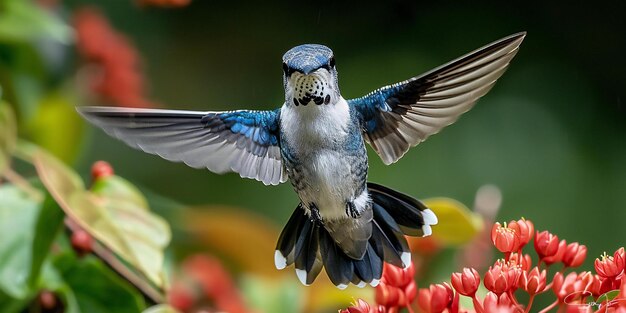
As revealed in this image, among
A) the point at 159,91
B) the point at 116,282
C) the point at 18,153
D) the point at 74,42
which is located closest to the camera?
the point at 116,282

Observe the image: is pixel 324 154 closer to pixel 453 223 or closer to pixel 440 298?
pixel 440 298

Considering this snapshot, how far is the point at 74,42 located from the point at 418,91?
57.6 inches

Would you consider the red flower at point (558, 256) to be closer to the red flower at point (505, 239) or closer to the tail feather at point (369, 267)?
the red flower at point (505, 239)

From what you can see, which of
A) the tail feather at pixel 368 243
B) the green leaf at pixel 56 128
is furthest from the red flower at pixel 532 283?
the green leaf at pixel 56 128

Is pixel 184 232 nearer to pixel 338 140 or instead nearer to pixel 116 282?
pixel 116 282

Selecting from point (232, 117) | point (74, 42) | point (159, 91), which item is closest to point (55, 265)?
point (232, 117)

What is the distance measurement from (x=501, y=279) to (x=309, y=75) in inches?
15.5

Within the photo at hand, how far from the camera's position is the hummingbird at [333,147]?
1.48m

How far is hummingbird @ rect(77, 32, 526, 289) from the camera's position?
1.48 m

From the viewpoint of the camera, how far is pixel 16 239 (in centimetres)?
174

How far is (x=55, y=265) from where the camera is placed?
1807mm

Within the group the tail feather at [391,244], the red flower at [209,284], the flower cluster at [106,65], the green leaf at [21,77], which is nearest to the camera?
the tail feather at [391,244]

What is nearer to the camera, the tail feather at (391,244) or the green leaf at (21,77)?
the tail feather at (391,244)

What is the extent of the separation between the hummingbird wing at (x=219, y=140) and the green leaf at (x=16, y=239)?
37 cm
